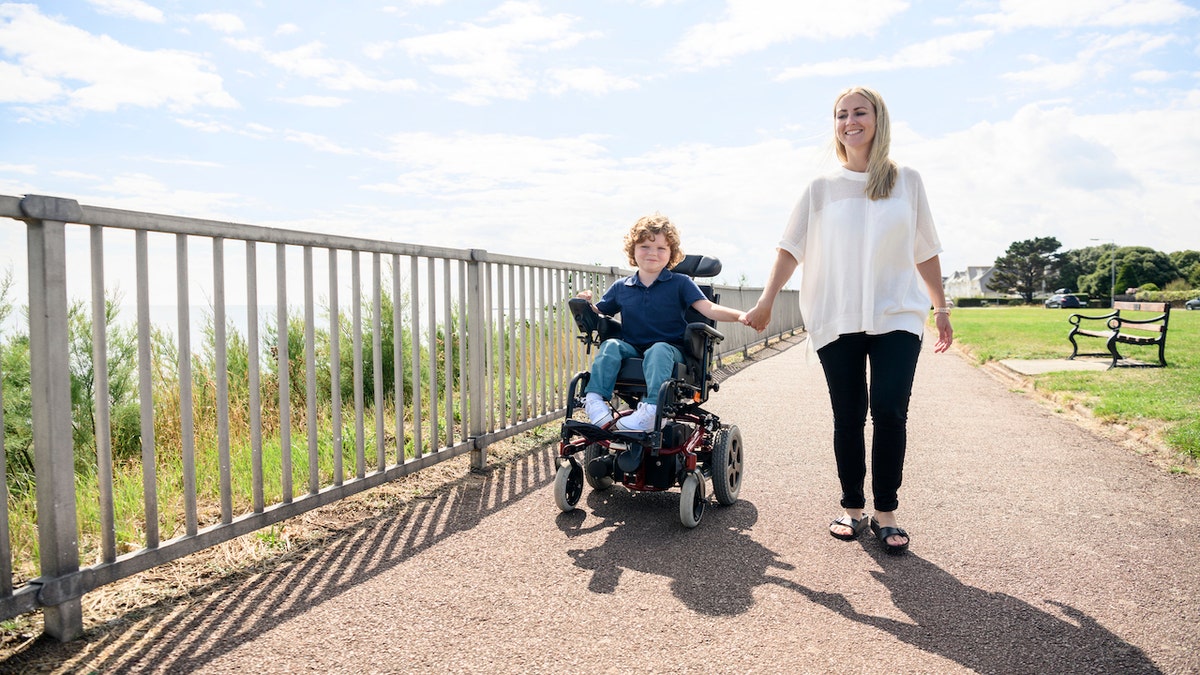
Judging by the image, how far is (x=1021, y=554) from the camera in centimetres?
347

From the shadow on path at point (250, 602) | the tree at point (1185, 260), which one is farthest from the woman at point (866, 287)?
the tree at point (1185, 260)

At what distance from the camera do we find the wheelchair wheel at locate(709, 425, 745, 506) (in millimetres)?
4074

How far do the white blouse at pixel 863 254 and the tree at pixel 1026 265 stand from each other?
109m

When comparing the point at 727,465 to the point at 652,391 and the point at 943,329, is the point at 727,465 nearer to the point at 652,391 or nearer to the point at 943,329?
the point at 652,391

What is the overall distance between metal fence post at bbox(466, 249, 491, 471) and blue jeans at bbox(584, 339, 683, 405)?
120 cm

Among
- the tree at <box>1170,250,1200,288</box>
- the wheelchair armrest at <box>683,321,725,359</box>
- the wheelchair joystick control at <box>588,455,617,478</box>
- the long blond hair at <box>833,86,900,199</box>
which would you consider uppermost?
the tree at <box>1170,250,1200,288</box>

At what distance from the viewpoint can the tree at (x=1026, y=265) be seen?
10050cm

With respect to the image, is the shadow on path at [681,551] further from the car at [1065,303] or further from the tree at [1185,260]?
the tree at [1185,260]

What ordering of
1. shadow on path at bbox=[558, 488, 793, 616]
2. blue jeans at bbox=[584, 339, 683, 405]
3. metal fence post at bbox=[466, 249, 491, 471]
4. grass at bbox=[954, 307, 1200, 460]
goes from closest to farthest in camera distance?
shadow on path at bbox=[558, 488, 793, 616], blue jeans at bbox=[584, 339, 683, 405], metal fence post at bbox=[466, 249, 491, 471], grass at bbox=[954, 307, 1200, 460]

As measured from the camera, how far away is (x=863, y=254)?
11.5ft

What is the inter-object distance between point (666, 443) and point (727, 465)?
386 millimetres

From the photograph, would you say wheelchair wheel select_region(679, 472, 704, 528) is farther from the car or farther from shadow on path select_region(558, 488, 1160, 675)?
the car

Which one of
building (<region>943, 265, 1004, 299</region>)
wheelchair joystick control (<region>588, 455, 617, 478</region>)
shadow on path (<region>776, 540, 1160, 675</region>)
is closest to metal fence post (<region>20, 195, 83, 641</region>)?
wheelchair joystick control (<region>588, 455, 617, 478</region>)

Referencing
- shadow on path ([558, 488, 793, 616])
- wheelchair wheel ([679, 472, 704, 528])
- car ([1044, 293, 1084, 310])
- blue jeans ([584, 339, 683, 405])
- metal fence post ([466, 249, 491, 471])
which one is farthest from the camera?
car ([1044, 293, 1084, 310])
